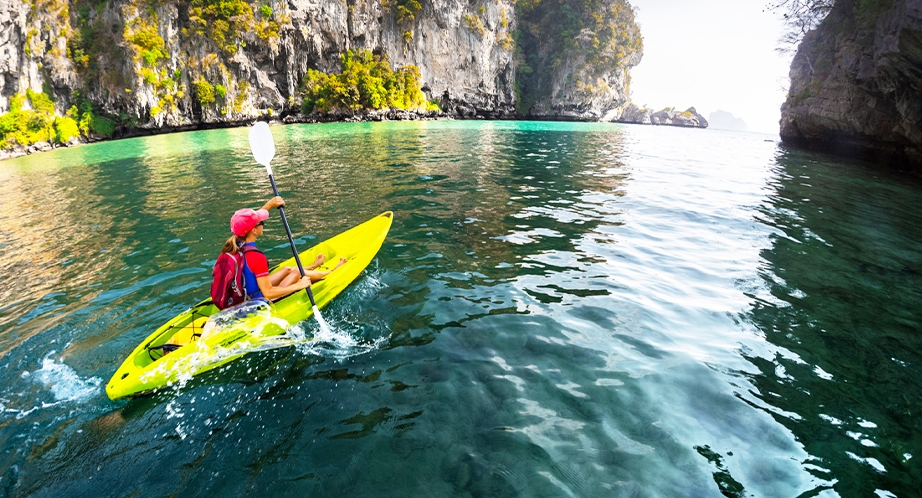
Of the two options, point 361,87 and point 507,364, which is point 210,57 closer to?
point 361,87

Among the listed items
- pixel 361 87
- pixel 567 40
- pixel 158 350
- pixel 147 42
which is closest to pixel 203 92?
pixel 147 42

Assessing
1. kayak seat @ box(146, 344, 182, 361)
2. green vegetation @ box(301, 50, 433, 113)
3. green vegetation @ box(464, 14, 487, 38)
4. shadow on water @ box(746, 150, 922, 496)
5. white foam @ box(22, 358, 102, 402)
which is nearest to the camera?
shadow on water @ box(746, 150, 922, 496)

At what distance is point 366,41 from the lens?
191ft

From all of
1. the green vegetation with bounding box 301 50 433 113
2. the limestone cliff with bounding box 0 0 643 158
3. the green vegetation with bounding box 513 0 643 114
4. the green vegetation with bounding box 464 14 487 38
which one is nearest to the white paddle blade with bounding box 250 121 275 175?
the limestone cliff with bounding box 0 0 643 158

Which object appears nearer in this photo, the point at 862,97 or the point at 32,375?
the point at 32,375

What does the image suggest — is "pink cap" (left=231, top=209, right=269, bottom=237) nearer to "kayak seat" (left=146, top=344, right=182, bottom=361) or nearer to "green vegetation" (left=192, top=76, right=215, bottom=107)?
"kayak seat" (left=146, top=344, right=182, bottom=361)

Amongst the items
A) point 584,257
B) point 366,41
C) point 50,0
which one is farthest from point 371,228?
point 366,41

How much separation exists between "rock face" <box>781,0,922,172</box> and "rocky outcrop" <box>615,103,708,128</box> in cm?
7837

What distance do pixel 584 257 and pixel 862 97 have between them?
74.1 feet

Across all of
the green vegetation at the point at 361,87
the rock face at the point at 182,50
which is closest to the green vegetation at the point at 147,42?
the rock face at the point at 182,50

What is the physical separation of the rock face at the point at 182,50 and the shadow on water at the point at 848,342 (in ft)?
173

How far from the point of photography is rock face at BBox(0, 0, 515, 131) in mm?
38281

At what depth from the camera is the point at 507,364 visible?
429cm

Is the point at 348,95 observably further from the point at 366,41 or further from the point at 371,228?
the point at 371,228
